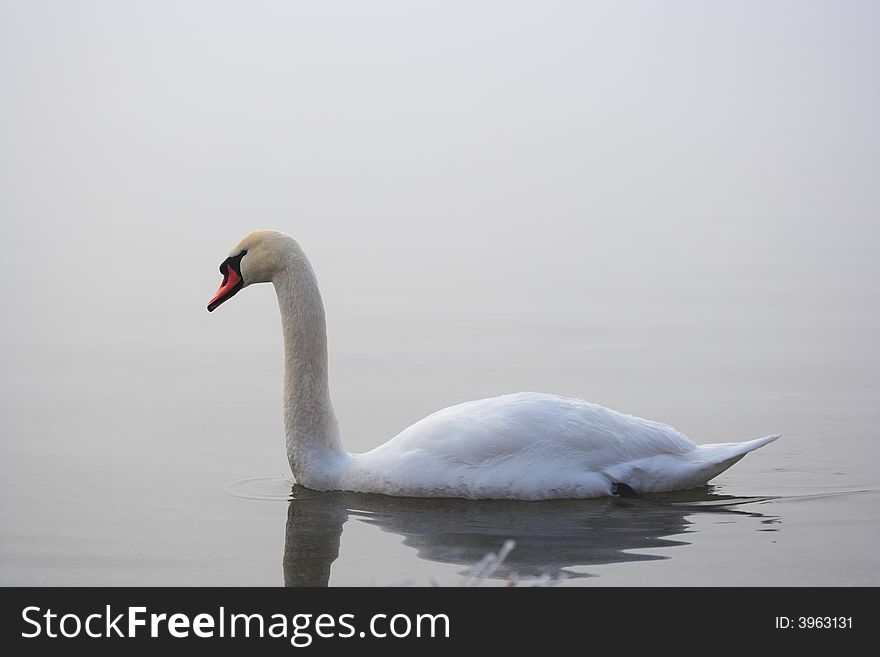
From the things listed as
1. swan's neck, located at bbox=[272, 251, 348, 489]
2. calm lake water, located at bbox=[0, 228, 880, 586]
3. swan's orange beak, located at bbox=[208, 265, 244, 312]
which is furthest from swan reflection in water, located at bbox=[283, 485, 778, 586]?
swan's orange beak, located at bbox=[208, 265, 244, 312]

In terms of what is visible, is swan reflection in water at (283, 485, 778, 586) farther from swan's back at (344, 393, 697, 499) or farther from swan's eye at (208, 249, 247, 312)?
swan's eye at (208, 249, 247, 312)

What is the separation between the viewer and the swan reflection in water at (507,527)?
23.2 feet

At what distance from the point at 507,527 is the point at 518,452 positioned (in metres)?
0.52

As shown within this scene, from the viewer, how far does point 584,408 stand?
8.14 metres

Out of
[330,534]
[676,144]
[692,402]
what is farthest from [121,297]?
[676,144]

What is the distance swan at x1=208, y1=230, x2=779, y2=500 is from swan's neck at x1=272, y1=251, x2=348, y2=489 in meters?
→ 0.01

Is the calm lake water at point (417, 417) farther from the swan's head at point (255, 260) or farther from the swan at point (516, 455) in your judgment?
the swan's head at point (255, 260)

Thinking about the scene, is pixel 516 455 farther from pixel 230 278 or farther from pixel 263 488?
pixel 230 278

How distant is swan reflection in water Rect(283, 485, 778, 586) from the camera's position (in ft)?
23.2

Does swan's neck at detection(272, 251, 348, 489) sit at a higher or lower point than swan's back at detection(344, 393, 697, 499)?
higher

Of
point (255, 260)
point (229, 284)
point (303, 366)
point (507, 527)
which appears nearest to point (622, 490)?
point (507, 527)

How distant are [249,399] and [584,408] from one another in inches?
116

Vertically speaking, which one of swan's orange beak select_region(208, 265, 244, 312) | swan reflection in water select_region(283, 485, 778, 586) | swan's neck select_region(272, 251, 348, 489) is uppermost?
swan's orange beak select_region(208, 265, 244, 312)
